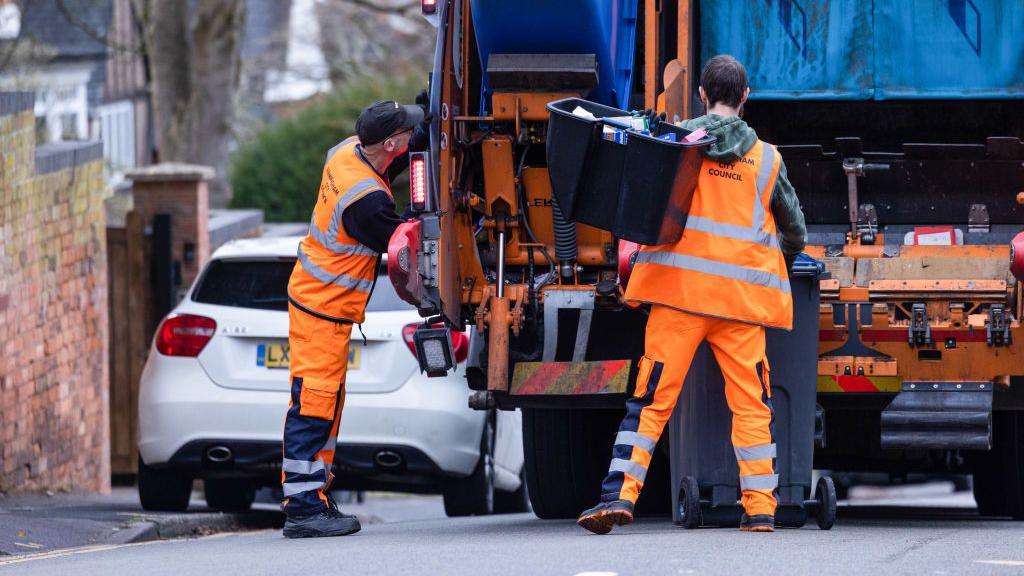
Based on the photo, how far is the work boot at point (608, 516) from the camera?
240 inches

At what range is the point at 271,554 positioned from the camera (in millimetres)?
6137

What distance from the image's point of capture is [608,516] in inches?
241

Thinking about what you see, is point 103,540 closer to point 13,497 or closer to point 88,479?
point 13,497

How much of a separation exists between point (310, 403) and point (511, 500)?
3.33 meters

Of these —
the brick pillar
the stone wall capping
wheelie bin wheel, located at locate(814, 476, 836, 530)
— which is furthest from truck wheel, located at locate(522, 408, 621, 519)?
the stone wall capping

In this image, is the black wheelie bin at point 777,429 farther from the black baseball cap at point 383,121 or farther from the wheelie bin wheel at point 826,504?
the black baseball cap at point 383,121

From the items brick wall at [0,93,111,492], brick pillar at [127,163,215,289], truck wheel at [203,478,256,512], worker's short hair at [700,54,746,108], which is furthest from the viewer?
brick pillar at [127,163,215,289]

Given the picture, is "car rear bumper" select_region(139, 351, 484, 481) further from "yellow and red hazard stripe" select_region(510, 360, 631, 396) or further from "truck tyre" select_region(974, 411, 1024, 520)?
"truck tyre" select_region(974, 411, 1024, 520)

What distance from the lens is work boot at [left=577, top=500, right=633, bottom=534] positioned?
20.0ft

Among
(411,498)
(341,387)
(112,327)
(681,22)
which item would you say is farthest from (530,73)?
(411,498)

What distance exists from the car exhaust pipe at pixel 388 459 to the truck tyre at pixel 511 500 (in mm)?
1742

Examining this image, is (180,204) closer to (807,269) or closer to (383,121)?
(383,121)

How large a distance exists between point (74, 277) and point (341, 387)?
3834mm

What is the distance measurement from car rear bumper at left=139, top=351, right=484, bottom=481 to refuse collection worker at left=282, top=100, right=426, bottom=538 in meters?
1.08
